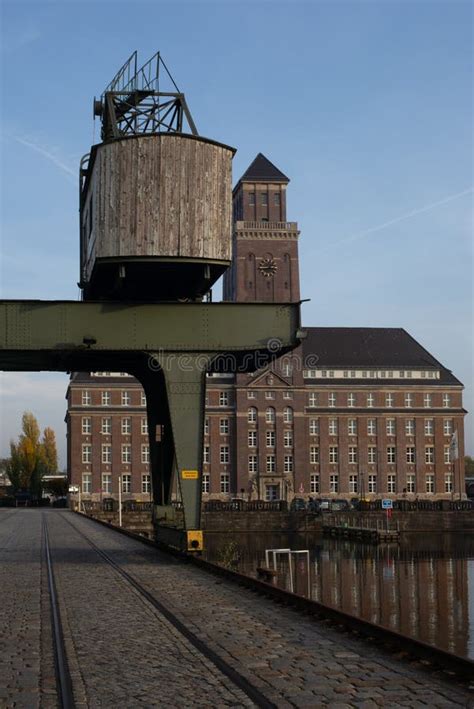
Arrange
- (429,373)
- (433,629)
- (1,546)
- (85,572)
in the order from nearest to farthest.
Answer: (85,572)
(433,629)
(1,546)
(429,373)

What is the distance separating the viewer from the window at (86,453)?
114 meters

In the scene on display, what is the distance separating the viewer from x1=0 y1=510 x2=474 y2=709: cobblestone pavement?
9125mm

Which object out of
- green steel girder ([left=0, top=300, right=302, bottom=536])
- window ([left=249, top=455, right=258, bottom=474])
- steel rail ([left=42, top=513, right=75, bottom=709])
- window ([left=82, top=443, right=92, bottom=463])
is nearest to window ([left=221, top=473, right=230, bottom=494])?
window ([left=249, top=455, right=258, bottom=474])

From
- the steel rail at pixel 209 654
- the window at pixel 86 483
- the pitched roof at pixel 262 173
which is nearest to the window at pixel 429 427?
the pitched roof at pixel 262 173

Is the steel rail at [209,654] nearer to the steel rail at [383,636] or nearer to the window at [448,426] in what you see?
the steel rail at [383,636]

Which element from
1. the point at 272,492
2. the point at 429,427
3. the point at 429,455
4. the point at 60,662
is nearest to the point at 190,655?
A: the point at 60,662

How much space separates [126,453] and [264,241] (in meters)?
31.5

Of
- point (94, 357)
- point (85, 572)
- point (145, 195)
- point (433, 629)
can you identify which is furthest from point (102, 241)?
point (433, 629)

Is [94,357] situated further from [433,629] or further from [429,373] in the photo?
[429,373]

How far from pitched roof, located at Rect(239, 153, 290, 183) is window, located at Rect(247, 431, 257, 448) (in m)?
31.6

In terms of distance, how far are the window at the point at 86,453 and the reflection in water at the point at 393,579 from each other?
4080cm

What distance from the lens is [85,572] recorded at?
22.9m

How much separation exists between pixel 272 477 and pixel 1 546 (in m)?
80.9

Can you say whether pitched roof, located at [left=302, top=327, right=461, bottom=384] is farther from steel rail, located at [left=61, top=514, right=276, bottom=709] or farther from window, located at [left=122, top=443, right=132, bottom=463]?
steel rail, located at [left=61, top=514, right=276, bottom=709]
